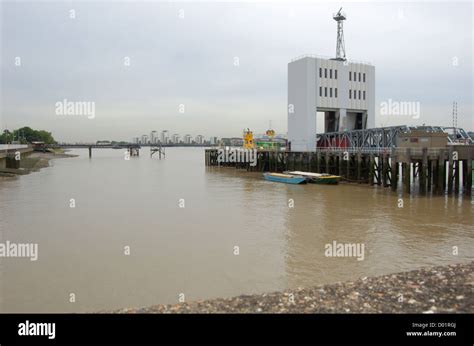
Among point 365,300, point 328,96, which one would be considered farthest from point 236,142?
point 365,300

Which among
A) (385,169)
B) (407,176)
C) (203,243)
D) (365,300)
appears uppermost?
(385,169)

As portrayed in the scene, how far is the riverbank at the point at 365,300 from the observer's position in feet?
25.7

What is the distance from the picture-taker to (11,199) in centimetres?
3150

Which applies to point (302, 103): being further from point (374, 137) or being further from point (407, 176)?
point (407, 176)

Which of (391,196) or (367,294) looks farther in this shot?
(391,196)

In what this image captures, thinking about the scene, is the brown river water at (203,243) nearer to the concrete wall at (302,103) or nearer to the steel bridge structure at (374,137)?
the steel bridge structure at (374,137)

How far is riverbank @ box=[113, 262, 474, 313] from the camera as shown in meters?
7.82

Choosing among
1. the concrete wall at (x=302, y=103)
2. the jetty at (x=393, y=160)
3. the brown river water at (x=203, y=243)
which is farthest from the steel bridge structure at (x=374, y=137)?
the brown river water at (x=203, y=243)

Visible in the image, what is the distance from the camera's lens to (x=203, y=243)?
17516mm

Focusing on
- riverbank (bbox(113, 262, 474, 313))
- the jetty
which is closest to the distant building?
the jetty

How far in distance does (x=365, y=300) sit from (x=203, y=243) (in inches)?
397

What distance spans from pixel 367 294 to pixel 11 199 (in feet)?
101
